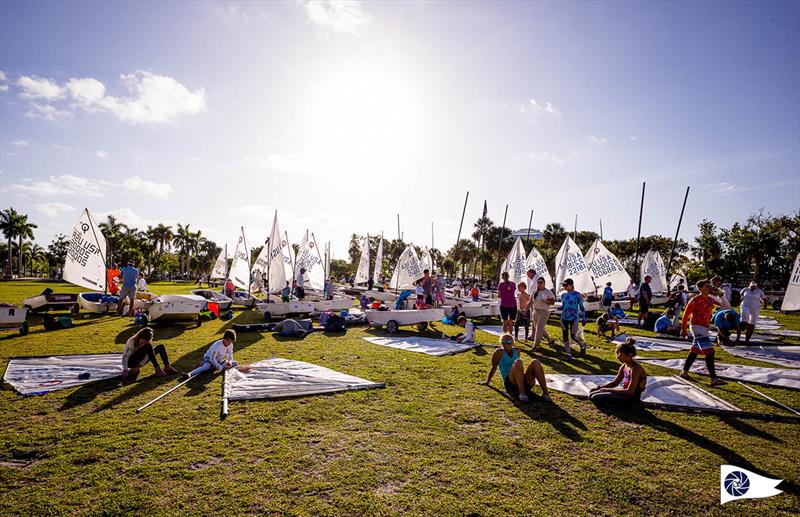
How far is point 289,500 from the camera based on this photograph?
377cm

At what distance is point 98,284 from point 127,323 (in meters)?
2.80

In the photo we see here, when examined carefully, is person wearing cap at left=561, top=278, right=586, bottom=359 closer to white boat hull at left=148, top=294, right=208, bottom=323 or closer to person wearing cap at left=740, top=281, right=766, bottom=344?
person wearing cap at left=740, top=281, right=766, bottom=344

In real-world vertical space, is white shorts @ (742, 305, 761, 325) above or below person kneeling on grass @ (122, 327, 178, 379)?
above

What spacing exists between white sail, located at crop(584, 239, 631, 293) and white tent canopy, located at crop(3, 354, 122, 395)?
22.7 meters

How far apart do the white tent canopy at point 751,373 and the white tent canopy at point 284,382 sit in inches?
303

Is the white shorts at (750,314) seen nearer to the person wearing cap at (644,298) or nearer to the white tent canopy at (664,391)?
the person wearing cap at (644,298)

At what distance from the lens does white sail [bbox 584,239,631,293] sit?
22.1 meters

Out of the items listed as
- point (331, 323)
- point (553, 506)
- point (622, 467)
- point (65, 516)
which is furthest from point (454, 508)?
point (331, 323)

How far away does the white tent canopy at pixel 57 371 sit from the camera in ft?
23.1

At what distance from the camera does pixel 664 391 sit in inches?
285

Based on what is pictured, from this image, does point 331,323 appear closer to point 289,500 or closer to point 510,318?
point 510,318

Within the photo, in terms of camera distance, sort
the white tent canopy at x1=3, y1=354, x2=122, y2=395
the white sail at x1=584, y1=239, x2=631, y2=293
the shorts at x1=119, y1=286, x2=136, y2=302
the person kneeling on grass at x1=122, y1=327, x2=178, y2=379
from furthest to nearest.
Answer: the white sail at x1=584, y1=239, x2=631, y2=293
the shorts at x1=119, y1=286, x2=136, y2=302
the person kneeling on grass at x1=122, y1=327, x2=178, y2=379
the white tent canopy at x1=3, y1=354, x2=122, y2=395

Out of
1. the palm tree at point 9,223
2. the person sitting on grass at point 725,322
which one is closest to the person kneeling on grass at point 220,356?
the person sitting on grass at point 725,322

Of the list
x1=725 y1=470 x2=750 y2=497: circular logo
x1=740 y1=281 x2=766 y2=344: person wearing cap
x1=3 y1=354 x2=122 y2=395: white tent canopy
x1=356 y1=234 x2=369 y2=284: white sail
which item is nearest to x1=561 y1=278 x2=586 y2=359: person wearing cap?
x1=725 y1=470 x2=750 y2=497: circular logo
